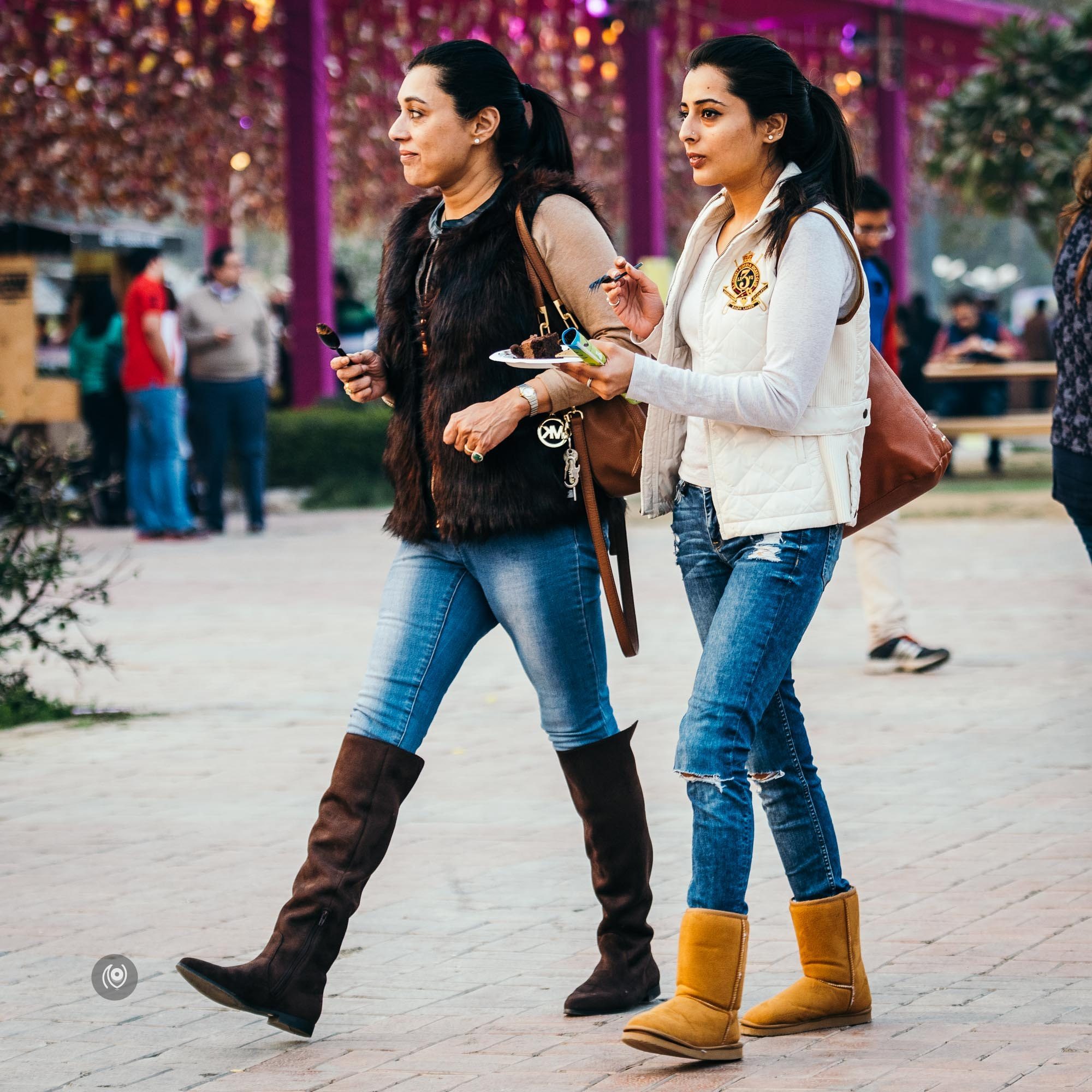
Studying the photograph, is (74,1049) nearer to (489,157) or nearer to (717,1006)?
(717,1006)

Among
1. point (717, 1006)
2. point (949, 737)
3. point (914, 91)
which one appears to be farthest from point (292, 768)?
point (914, 91)

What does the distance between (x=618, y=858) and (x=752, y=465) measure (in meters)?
0.91

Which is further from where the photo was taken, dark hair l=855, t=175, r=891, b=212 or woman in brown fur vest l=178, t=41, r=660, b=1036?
dark hair l=855, t=175, r=891, b=212

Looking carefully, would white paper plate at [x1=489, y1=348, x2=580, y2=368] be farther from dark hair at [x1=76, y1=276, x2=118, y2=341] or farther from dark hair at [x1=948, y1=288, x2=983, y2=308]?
dark hair at [x1=948, y1=288, x2=983, y2=308]

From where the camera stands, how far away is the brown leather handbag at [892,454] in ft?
12.5

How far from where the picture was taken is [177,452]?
47.6 feet

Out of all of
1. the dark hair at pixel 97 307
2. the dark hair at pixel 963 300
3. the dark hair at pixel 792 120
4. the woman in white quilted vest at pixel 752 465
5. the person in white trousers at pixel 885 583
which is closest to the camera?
the woman in white quilted vest at pixel 752 465

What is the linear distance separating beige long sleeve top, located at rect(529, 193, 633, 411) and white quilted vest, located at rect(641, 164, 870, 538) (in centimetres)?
24

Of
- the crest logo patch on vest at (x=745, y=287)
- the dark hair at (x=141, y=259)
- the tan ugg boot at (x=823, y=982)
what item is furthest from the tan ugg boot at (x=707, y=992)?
the dark hair at (x=141, y=259)

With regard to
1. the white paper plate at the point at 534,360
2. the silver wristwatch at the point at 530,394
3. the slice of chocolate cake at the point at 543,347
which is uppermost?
the slice of chocolate cake at the point at 543,347

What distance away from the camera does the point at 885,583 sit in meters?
8.45

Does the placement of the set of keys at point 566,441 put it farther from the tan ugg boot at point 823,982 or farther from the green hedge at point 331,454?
the green hedge at point 331,454

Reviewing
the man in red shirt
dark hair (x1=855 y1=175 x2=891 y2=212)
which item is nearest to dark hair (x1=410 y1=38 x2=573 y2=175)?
dark hair (x1=855 y1=175 x2=891 y2=212)

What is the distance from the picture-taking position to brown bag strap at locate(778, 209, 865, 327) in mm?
3609
